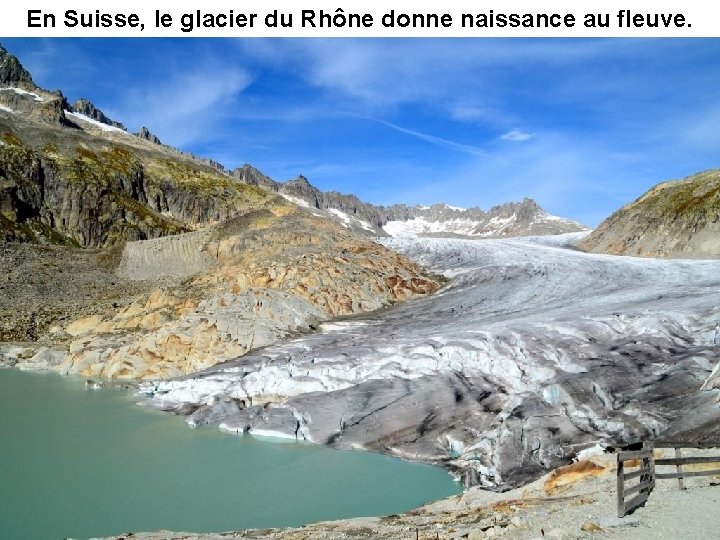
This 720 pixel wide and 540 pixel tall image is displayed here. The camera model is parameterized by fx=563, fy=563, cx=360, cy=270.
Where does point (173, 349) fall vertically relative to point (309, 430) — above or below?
above

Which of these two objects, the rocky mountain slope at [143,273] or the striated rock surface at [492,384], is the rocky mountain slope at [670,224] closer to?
the striated rock surface at [492,384]

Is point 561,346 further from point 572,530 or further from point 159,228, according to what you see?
point 159,228

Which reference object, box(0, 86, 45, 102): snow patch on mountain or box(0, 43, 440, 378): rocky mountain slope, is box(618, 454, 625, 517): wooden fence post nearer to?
box(0, 43, 440, 378): rocky mountain slope

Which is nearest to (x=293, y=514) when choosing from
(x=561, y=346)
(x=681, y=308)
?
(x=561, y=346)

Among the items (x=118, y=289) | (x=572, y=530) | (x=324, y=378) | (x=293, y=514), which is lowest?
(x=293, y=514)

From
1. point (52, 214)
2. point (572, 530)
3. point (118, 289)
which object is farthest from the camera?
point (52, 214)

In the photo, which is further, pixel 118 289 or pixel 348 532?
pixel 118 289

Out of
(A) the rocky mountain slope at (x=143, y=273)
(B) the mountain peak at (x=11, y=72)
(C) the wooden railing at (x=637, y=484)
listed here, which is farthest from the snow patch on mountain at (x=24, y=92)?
(C) the wooden railing at (x=637, y=484)
